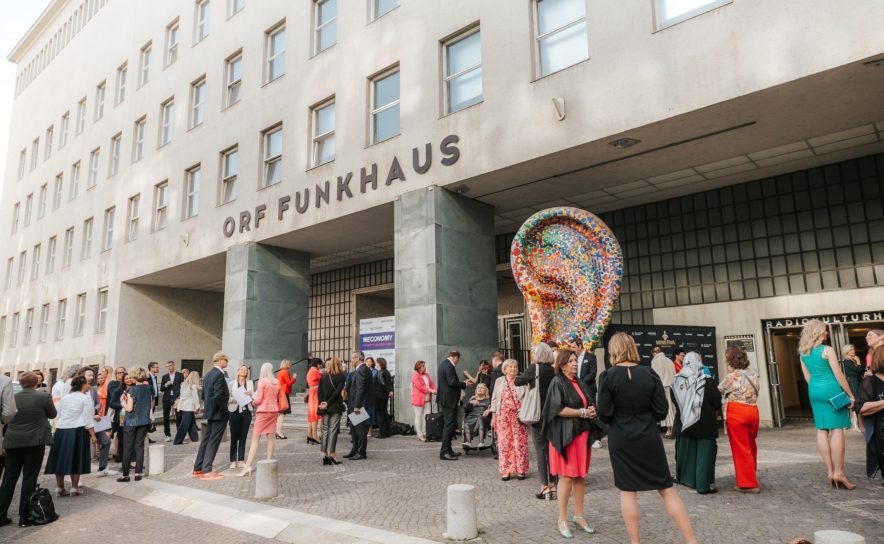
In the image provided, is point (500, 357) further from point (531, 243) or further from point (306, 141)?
point (306, 141)

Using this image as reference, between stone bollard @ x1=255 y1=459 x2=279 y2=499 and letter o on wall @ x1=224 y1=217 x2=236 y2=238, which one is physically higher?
letter o on wall @ x1=224 y1=217 x2=236 y2=238

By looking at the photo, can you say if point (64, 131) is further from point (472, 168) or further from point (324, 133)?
point (472, 168)

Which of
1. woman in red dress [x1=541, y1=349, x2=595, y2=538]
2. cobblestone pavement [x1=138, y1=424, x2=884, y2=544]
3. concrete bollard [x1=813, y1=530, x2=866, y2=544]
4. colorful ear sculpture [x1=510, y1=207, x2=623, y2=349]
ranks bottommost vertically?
cobblestone pavement [x1=138, y1=424, x2=884, y2=544]

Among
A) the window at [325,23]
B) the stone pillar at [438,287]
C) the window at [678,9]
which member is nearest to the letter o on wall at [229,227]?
the window at [325,23]

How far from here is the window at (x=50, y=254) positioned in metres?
27.8

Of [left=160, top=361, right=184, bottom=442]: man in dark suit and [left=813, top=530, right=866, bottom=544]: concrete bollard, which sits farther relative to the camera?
[left=160, top=361, right=184, bottom=442]: man in dark suit

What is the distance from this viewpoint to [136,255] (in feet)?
71.1

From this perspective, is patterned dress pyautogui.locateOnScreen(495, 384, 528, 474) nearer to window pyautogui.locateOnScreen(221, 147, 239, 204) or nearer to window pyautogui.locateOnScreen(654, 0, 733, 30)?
window pyautogui.locateOnScreen(654, 0, 733, 30)

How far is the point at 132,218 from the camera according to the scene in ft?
74.4

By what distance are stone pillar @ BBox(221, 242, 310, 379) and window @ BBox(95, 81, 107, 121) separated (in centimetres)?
1384

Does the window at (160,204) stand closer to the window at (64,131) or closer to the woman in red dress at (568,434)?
the window at (64,131)

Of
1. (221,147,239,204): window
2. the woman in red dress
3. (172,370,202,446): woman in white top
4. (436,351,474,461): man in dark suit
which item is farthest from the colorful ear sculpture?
(221,147,239,204): window

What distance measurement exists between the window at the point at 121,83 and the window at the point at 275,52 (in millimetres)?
9900

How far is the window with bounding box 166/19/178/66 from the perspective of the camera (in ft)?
73.7
